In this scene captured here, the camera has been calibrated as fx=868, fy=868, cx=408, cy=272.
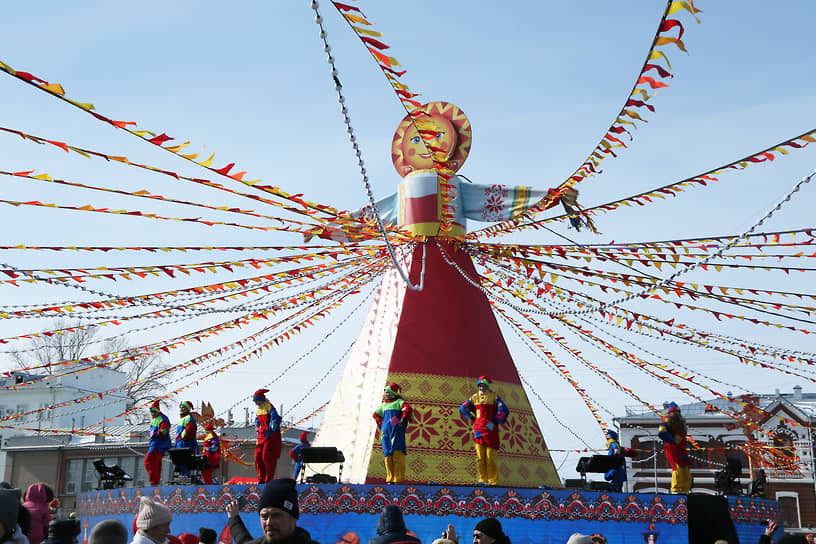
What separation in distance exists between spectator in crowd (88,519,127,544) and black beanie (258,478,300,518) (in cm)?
74

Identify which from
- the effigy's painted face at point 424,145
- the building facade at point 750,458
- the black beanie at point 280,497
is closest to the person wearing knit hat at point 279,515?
the black beanie at point 280,497

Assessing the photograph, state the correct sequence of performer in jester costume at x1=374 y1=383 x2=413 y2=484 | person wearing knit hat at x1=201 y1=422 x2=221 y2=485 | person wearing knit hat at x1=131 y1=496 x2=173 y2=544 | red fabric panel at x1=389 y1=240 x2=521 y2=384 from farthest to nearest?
person wearing knit hat at x1=201 y1=422 x2=221 y2=485 → red fabric panel at x1=389 y1=240 x2=521 y2=384 → performer in jester costume at x1=374 y1=383 x2=413 y2=484 → person wearing knit hat at x1=131 y1=496 x2=173 y2=544

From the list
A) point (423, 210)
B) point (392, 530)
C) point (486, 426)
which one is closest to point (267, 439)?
point (486, 426)

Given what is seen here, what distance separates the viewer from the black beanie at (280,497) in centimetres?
414

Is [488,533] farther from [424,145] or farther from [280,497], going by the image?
[424,145]

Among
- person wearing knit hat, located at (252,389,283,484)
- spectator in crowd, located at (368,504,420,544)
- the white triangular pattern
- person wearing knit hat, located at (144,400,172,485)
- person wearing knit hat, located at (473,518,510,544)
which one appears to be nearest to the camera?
spectator in crowd, located at (368,504,420,544)

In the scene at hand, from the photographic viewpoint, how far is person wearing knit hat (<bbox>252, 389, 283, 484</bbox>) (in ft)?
43.2

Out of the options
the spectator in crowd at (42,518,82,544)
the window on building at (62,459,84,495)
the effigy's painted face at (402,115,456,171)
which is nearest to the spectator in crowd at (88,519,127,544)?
the spectator in crowd at (42,518,82,544)

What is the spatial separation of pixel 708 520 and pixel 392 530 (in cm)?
906

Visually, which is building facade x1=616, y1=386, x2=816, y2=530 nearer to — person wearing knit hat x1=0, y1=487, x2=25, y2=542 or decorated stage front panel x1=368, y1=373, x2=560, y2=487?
decorated stage front panel x1=368, y1=373, x2=560, y2=487

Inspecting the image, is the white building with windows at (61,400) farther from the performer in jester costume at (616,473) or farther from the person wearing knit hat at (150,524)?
the person wearing knit hat at (150,524)

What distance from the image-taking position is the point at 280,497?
4148 mm

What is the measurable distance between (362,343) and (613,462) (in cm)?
463

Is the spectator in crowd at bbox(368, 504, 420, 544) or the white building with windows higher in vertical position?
the white building with windows
